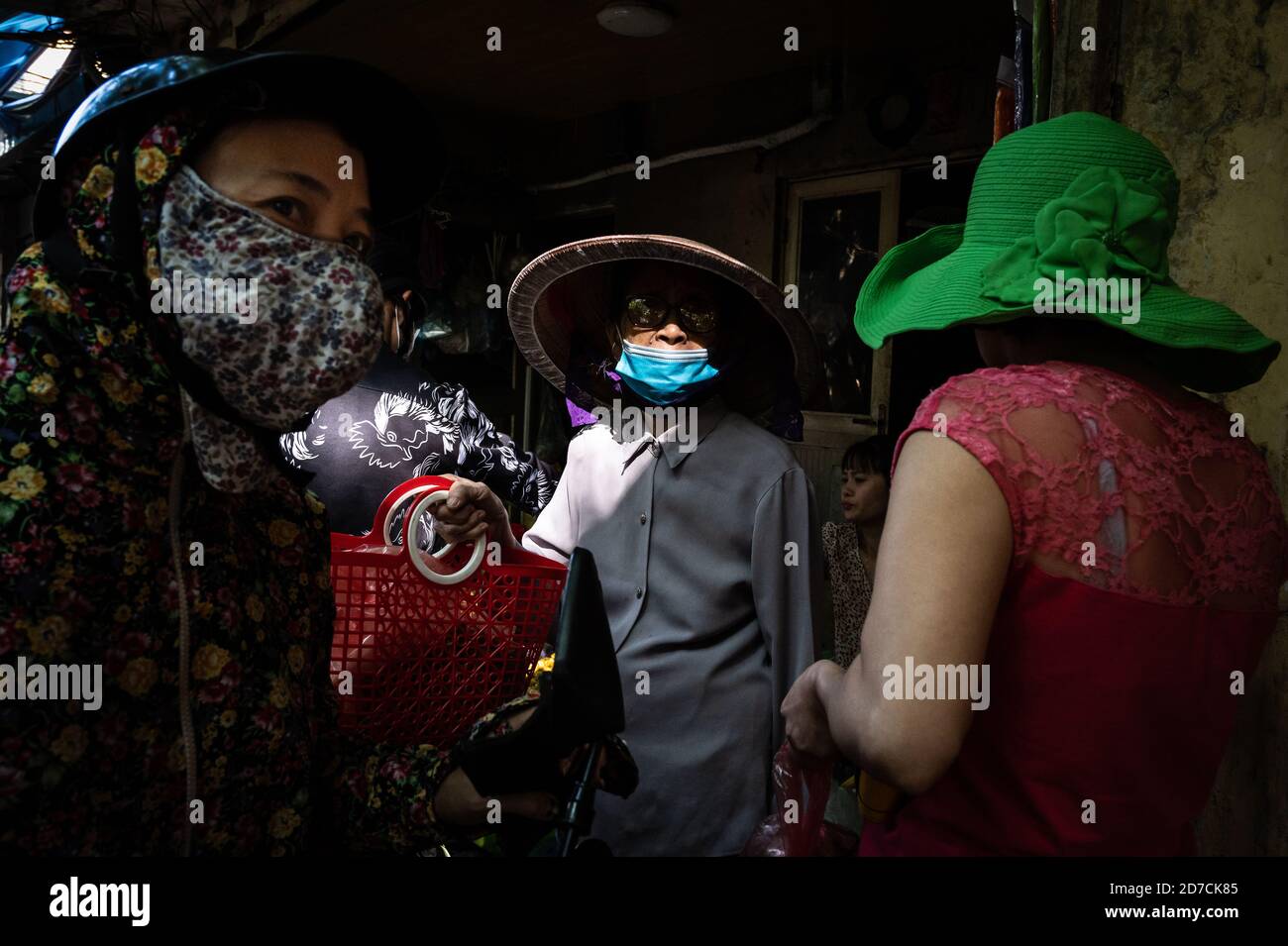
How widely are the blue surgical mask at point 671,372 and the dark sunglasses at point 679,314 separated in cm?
7

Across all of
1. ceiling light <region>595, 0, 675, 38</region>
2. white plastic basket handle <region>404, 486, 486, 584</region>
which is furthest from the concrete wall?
ceiling light <region>595, 0, 675, 38</region>

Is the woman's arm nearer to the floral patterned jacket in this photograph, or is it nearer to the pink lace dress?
the pink lace dress

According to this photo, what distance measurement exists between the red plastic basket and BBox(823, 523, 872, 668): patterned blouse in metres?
2.95

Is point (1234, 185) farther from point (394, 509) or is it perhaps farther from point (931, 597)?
point (394, 509)

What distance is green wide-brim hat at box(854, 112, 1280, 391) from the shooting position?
1323mm

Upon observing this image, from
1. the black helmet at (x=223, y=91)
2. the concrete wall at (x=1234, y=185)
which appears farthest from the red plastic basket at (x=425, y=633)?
the concrete wall at (x=1234, y=185)

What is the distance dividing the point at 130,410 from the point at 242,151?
0.33m

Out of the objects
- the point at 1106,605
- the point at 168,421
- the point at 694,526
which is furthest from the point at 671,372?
the point at 168,421

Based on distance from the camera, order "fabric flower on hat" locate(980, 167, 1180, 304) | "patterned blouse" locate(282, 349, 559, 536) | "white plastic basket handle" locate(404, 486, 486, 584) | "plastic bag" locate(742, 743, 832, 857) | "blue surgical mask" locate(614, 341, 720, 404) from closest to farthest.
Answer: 1. "fabric flower on hat" locate(980, 167, 1180, 304)
2. "white plastic basket handle" locate(404, 486, 486, 584)
3. "plastic bag" locate(742, 743, 832, 857)
4. "blue surgical mask" locate(614, 341, 720, 404)
5. "patterned blouse" locate(282, 349, 559, 536)

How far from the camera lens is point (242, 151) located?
1.13 m

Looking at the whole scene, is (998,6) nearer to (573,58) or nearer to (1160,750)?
(573,58)

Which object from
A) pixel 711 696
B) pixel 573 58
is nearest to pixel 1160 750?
pixel 711 696

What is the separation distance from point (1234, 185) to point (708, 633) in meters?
1.53

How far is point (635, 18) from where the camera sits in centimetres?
527
